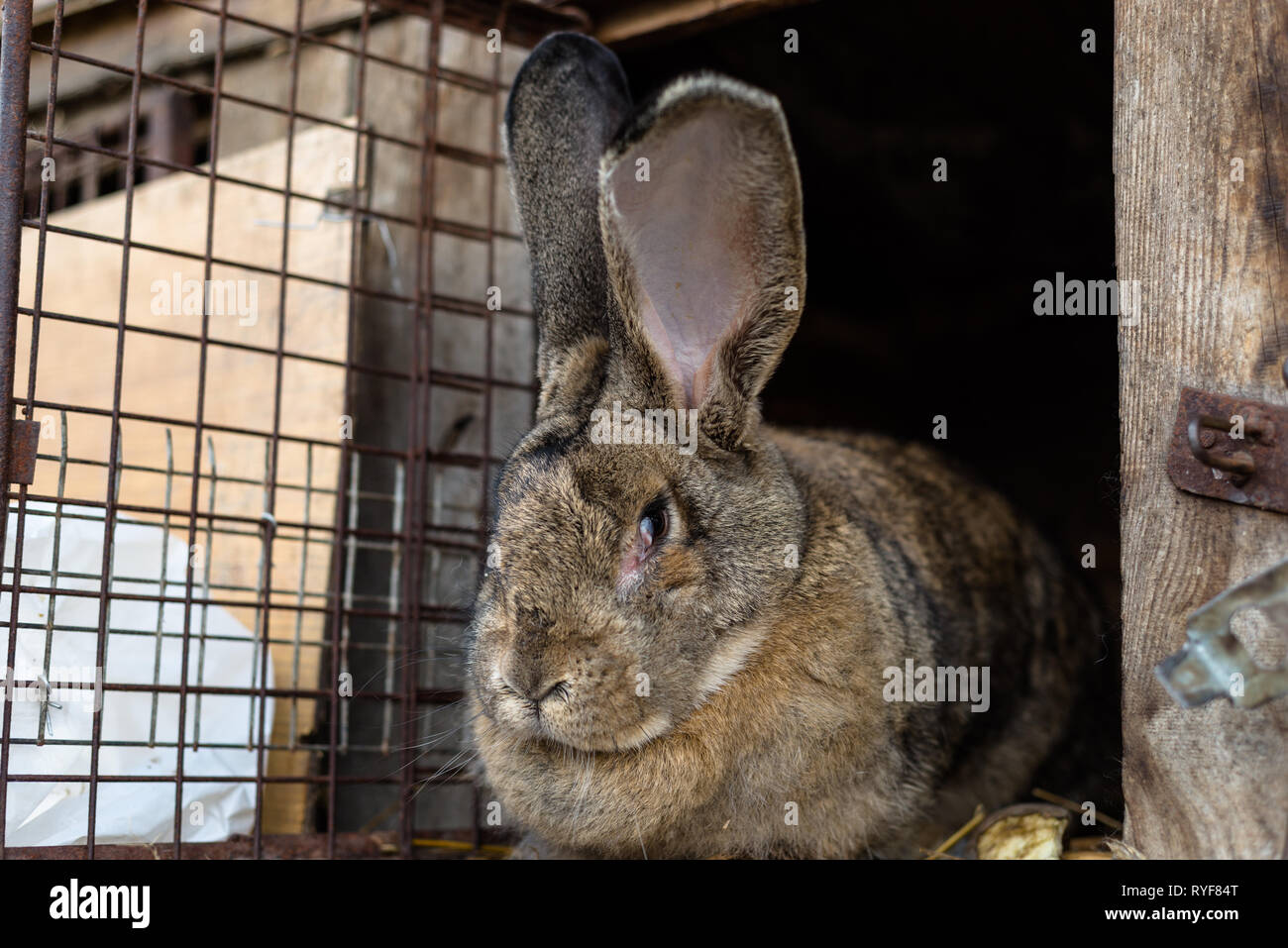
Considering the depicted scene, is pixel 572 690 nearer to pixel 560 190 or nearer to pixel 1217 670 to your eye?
pixel 1217 670

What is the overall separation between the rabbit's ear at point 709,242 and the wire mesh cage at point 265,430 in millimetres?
988

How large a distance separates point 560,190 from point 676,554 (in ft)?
3.64

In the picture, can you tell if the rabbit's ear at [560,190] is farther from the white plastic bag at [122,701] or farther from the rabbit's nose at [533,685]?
the white plastic bag at [122,701]

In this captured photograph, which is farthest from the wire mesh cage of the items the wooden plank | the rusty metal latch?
the rusty metal latch

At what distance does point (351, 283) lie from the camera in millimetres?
3645

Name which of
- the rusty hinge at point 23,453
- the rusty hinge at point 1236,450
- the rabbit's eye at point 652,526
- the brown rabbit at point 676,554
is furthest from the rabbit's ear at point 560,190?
the rusty hinge at point 1236,450

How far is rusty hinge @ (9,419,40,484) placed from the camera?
2758 mm

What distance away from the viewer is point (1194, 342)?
2414 millimetres

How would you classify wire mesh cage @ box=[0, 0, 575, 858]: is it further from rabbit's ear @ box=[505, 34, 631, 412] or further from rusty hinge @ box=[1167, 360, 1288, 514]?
rusty hinge @ box=[1167, 360, 1288, 514]

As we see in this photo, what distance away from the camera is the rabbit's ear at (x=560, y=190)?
10.5 ft

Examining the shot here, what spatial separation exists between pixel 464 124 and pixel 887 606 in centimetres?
249

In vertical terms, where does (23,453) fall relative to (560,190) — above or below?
below

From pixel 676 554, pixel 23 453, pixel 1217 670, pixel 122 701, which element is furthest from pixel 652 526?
pixel 122 701

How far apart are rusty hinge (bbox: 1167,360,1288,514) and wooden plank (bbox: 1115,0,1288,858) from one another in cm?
3
